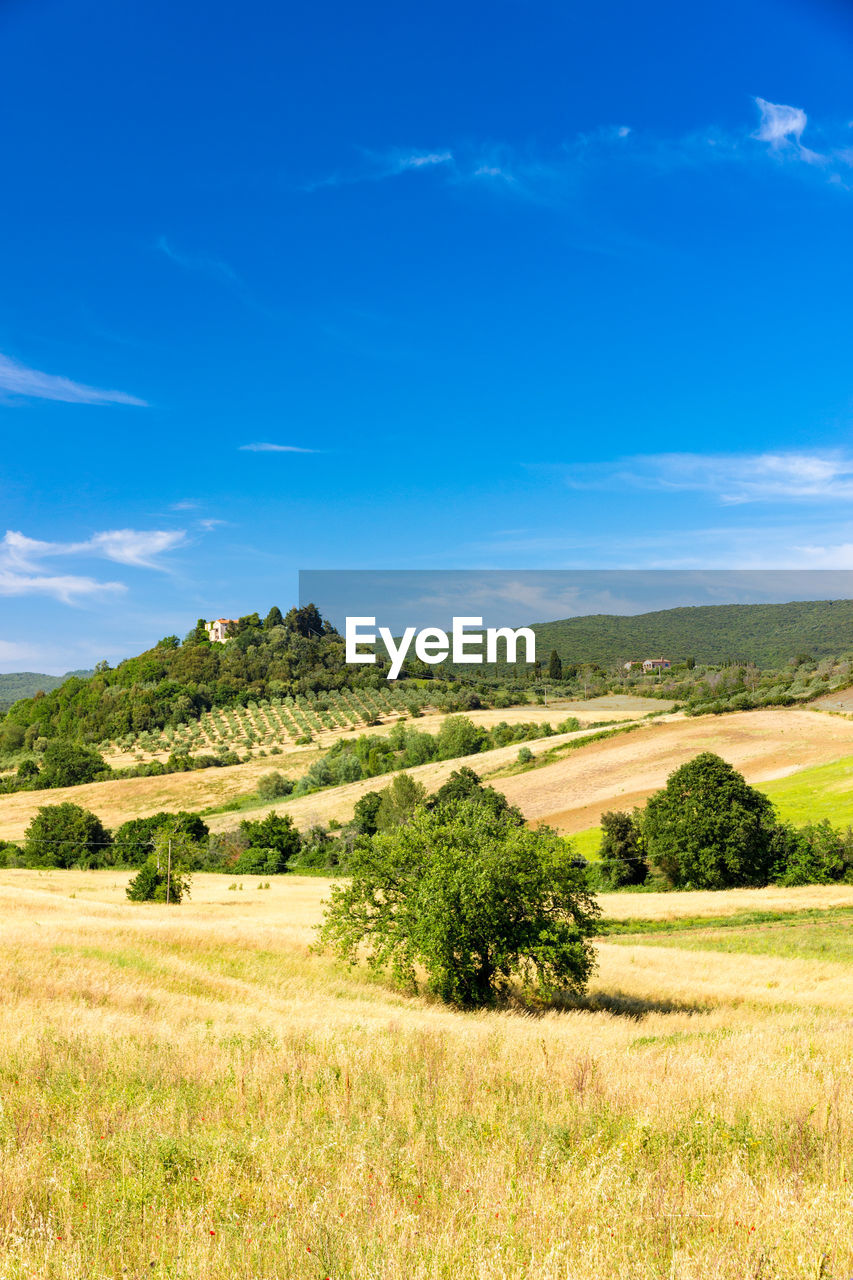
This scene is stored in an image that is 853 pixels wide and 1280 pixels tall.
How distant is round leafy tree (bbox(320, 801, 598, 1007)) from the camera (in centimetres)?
2109

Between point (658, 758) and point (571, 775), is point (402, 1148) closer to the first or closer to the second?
point (571, 775)

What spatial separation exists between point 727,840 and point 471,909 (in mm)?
40198

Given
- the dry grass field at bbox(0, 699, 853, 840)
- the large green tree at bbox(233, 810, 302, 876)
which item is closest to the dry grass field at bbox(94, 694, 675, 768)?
the dry grass field at bbox(0, 699, 853, 840)

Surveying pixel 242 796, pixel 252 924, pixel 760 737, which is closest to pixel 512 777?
pixel 760 737

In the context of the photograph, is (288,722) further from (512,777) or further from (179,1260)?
(179,1260)

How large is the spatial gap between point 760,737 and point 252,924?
74.7 m

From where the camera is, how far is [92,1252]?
5059 millimetres

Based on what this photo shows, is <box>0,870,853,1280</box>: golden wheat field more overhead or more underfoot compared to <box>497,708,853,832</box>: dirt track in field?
more overhead

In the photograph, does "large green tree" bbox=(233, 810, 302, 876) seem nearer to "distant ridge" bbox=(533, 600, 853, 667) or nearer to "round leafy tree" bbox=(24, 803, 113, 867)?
"round leafy tree" bbox=(24, 803, 113, 867)

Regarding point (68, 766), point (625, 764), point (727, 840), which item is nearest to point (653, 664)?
point (625, 764)

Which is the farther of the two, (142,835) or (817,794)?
(142,835)

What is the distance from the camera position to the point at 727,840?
181 feet

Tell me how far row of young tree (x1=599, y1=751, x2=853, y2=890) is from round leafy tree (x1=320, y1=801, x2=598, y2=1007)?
119 ft

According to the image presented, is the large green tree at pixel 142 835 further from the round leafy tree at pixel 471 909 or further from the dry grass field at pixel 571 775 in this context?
the round leafy tree at pixel 471 909
